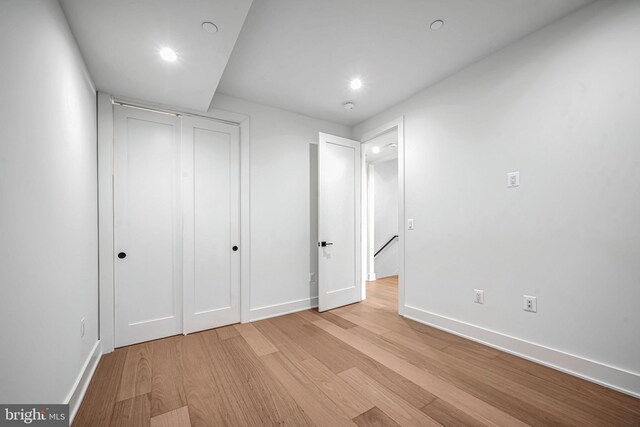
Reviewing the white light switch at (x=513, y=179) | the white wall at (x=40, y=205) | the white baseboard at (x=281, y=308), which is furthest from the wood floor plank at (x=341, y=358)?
the white light switch at (x=513, y=179)

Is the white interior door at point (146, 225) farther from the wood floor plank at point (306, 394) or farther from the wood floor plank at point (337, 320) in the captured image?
the wood floor plank at point (337, 320)

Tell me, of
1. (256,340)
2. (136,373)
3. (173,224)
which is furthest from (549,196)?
(136,373)

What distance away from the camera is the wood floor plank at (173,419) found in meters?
1.43

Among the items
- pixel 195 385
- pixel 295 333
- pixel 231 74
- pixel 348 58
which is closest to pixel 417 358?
pixel 295 333

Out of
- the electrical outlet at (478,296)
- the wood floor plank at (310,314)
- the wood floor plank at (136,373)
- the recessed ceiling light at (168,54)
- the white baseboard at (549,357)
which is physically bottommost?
the wood floor plank at (310,314)

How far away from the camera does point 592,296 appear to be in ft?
5.74

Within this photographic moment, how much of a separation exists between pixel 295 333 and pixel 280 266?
2.78ft

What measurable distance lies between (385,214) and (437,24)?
4004mm

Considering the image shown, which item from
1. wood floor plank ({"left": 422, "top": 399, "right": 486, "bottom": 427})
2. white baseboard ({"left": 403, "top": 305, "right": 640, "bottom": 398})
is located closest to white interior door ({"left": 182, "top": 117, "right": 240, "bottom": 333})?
wood floor plank ({"left": 422, "top": 399, "right": 486, "bottom": 427})

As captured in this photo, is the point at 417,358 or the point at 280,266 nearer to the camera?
the point at 417,358

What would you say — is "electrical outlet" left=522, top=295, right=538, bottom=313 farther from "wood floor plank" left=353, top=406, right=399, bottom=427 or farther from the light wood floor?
"wood floor plank" left=353, top=406, right=399, bottom=427

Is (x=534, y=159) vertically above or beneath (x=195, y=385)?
above

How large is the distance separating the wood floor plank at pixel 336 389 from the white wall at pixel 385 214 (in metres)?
3.63

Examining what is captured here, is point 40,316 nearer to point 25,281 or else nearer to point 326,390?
point 25,281
